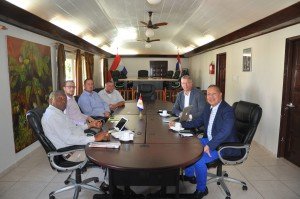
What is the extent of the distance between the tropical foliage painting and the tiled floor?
48cm

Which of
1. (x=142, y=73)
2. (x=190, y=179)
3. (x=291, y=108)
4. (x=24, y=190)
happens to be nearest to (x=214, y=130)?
(x=190, y=179)

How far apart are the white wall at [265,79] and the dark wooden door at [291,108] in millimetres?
109

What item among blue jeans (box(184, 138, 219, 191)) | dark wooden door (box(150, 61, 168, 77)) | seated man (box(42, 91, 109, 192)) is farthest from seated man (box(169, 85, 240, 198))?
dark wooden door (box(150, 61, 168, 77))

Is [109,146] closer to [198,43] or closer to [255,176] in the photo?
[255,176]

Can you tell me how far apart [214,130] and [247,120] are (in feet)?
1.34

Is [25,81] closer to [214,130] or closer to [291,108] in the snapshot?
[214,130]

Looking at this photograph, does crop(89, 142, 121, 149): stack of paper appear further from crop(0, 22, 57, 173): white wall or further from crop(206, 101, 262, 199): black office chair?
crop(0, 22, 57, 173): white wall

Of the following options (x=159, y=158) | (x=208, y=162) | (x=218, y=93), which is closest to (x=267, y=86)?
(x=218, y=93)

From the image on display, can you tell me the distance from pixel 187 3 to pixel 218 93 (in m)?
2.97

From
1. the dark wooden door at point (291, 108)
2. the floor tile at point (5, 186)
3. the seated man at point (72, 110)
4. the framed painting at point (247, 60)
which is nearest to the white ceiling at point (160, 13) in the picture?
the framed painting at point (247, 60)

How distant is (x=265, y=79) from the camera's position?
425 centimetres

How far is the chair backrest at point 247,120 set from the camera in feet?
8.38

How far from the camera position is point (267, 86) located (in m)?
4.16

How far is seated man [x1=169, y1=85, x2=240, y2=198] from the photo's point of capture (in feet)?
8.02
